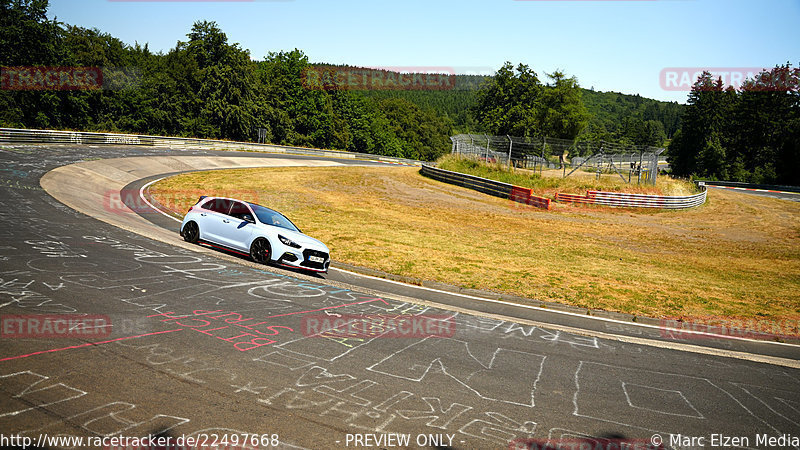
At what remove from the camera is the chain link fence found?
31.9m

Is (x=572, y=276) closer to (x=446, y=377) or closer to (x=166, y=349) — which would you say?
(x=446, y=377)

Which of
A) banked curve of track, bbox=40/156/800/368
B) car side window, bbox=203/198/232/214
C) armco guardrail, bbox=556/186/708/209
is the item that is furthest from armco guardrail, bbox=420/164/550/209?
car side window, bbox=203/198/232/214

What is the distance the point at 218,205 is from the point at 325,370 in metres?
8.93

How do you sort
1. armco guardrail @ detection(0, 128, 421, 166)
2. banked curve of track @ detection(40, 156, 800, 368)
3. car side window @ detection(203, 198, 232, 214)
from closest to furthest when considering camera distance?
banked curve of track @ detection(40, 156, 800, 368)
car side window @ detection(203, 198, 232, 214)
armco guardrail @ detection(0, 128, 421, 166)

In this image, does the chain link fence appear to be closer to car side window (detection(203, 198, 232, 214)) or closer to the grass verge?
the grass verge

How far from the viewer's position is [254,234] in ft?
42.5

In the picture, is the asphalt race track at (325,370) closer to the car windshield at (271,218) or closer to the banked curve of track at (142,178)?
the banked curve of track at (142,178)

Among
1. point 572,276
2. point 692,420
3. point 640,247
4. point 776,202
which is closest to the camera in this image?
point 692,420

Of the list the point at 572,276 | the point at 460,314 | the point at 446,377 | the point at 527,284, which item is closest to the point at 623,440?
the point at 446,377

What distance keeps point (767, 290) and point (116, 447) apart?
1739 centimetres

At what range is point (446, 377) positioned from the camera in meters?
6.84
